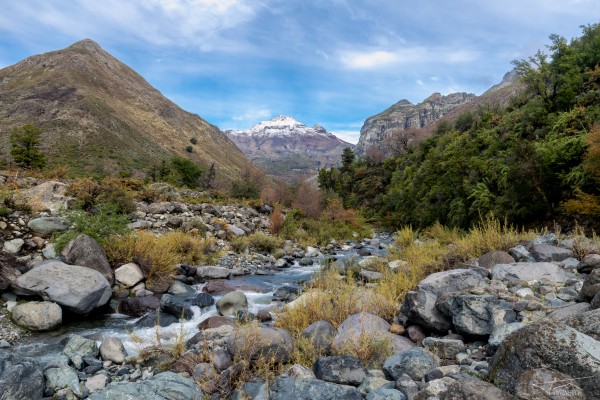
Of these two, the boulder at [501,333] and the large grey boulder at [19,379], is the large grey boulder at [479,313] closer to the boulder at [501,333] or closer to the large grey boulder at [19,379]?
the boulder at [501,333]

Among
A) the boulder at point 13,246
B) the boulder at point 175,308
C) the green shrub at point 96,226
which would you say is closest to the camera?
the boulder at point 175,308

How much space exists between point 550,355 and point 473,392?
2.18 feet

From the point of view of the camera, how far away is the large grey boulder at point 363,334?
4426mm

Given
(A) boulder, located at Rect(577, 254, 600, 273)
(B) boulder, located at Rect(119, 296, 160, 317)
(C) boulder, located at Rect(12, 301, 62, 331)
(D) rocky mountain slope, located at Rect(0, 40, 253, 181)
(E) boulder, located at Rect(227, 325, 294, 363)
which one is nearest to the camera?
(E) boulder, located at Rect(227, 325, 294, 363)

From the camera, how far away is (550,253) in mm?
6605

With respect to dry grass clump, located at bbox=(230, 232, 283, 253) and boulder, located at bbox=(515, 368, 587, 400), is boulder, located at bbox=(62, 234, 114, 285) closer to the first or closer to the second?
dry grass clump, located at bbox=(230, 232, 283, 253)

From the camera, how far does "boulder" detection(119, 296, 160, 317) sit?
25.1 ft

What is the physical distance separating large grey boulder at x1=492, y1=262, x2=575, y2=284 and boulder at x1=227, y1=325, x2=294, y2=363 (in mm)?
3662

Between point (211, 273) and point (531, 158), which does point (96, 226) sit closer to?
point (211, 273)

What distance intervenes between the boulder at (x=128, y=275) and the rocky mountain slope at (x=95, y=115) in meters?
31.5

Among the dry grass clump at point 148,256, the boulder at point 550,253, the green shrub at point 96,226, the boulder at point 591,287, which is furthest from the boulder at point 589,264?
the green shrub at point 96,226

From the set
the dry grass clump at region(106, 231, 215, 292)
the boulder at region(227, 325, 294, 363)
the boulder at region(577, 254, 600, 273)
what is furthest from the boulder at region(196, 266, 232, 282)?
the boulder at region(577, 254, 600, 273)

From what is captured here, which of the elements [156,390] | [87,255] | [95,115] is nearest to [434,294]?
[156,390]

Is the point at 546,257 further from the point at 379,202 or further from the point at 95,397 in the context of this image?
the point at 379,202
